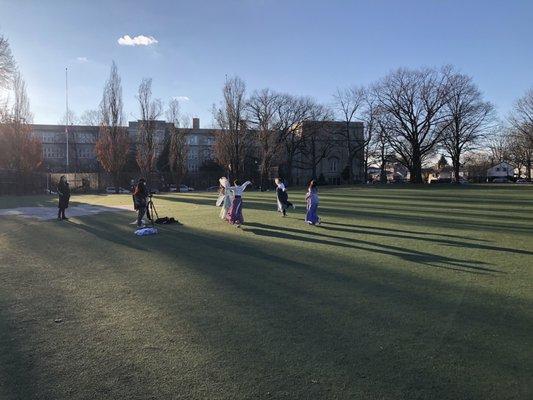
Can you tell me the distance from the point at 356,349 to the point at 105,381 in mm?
2477

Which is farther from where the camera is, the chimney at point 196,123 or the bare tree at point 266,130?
the chimney at point 196,123

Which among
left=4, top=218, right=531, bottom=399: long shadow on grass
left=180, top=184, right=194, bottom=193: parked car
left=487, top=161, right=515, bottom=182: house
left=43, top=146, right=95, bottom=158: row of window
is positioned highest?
left=43, top=146, right=95, bottom=158: row of window

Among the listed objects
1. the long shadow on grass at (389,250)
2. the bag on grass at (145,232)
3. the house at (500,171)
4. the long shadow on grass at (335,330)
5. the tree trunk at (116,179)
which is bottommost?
the long shadow on grass at (335,330)

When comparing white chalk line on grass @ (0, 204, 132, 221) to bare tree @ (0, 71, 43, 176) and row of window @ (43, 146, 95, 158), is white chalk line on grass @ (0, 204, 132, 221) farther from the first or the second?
row of window @ (43, 146, 95, 158)

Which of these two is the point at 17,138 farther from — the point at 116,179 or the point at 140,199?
the point at 140,199

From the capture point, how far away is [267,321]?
5.83 m

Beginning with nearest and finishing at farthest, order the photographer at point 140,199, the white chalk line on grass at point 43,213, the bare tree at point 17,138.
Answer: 1. the photographer at point 140,199
2. the white chalk line on grass at point 43,213
3. the bare tree at point 17,138

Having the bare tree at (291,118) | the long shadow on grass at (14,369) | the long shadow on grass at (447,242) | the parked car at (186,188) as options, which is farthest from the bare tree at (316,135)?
the long shadow on grass at (14,369)

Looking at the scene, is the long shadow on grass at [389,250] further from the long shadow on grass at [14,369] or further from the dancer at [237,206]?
the long shadow on grass at [14,369]

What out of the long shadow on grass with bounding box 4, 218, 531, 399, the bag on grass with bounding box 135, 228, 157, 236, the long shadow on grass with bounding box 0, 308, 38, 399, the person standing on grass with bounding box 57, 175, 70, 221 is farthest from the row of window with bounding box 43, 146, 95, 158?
the long shadow on grass with bounding box 0, 308, 38, 399

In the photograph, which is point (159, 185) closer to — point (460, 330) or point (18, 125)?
point (18, 125)

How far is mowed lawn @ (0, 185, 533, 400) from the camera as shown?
4098 mm

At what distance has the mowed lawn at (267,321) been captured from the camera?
4.10 m

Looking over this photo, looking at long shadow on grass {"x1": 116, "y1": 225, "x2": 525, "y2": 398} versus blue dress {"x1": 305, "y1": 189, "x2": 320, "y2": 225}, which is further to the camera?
blue dress {"x1": 305, "y1": 189, "x2": 320, "y2": 225}
